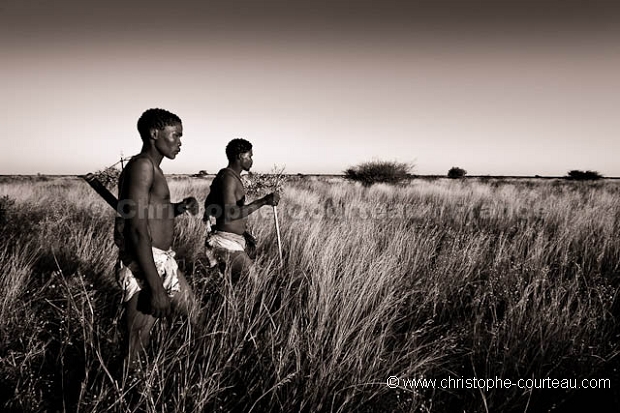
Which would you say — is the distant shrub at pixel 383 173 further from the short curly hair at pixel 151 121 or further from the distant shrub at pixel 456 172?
the distant shrub at pixel 456 172

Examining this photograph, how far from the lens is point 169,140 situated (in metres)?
1.95

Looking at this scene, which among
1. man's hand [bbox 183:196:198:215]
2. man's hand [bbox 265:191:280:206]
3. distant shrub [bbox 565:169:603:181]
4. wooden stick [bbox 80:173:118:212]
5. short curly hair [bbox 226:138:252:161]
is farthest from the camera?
distant shrub [bbox 565:169:603:181]

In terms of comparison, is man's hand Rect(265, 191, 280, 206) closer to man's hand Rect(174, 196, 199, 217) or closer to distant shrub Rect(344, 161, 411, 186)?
man's hand Rect(174, 196, 199, 217)

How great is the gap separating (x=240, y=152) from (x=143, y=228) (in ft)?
6.12

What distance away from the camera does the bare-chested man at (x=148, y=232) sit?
1722 mm

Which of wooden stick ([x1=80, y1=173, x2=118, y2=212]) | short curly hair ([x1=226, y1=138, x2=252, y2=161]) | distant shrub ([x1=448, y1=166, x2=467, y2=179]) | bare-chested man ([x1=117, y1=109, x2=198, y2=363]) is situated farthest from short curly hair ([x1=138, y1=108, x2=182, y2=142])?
distant shrub ([x1=448, y1=166, x2=467, y2=179])

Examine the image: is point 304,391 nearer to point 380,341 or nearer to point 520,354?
point 380,341

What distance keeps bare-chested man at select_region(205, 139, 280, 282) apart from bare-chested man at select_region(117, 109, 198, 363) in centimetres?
111

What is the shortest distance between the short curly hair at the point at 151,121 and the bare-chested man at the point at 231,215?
1.37 metres

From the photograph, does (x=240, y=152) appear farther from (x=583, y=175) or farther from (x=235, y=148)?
(x=583, y=175)

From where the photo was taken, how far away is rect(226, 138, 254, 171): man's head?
343 cm

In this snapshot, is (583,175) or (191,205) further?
(583,175)

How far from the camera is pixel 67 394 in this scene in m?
1.92

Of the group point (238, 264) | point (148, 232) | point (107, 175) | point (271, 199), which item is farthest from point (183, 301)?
point (271, 199)
